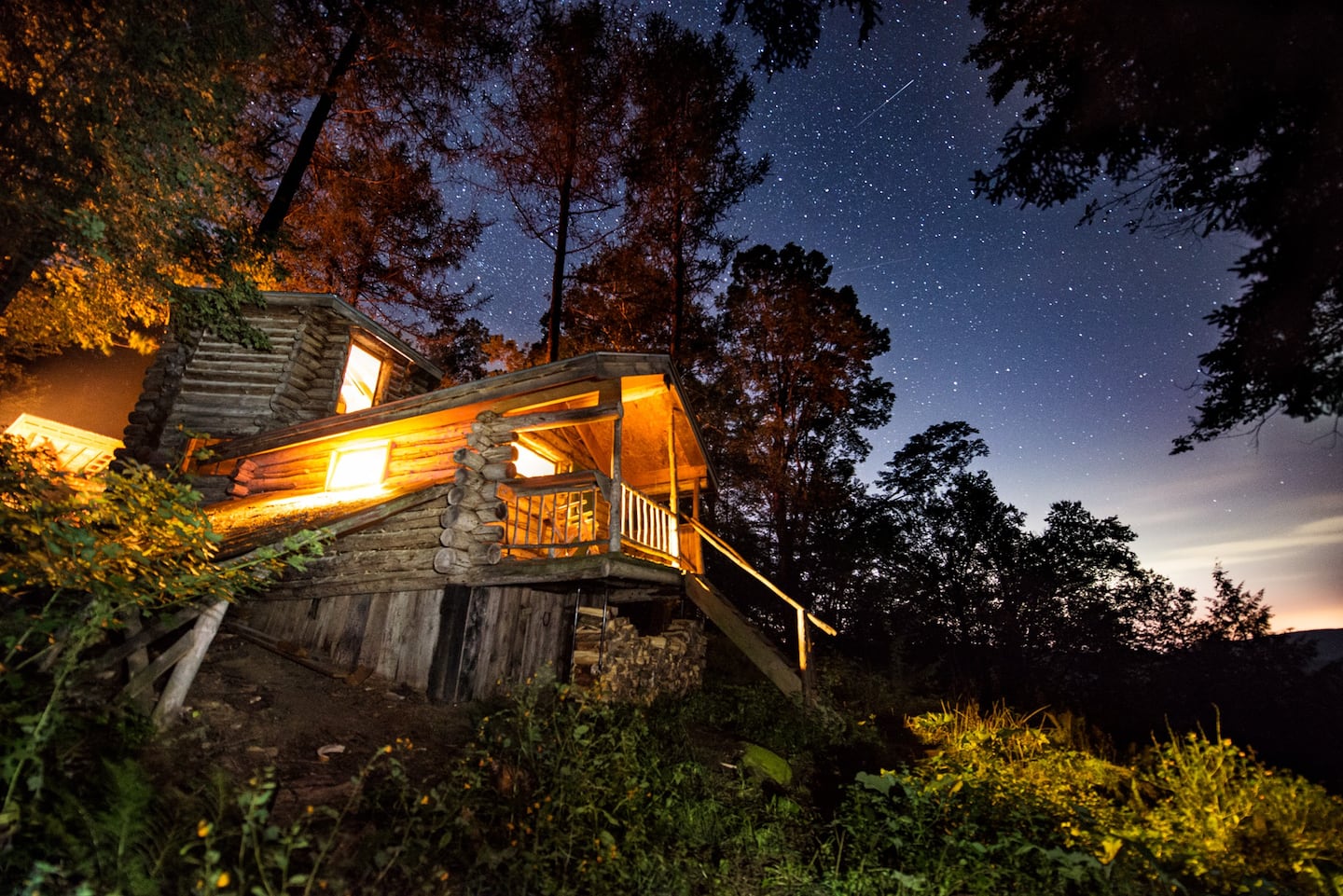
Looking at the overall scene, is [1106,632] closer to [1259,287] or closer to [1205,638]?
[1205,638]

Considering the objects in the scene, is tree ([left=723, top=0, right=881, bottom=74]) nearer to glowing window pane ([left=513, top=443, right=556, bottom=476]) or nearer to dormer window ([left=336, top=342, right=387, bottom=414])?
glowing window pane ([left=513, top=443, right=556, bottom=476])

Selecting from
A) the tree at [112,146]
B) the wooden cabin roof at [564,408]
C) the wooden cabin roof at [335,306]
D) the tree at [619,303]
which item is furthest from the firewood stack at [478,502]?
the tree at [619,303]

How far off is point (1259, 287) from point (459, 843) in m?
11.3

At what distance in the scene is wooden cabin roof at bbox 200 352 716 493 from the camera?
8008mm

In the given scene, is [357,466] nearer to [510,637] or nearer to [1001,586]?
[510,637]

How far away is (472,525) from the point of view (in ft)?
25.8

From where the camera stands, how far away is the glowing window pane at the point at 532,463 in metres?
11.3

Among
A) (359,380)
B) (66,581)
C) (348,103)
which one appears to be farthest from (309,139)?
(66,581)

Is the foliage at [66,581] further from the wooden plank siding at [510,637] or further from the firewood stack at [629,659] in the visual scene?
the firewood stack at [629,659]

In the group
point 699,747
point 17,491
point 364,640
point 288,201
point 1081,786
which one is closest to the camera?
point 17,491

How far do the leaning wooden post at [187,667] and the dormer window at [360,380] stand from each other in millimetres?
10466

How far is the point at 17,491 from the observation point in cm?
352

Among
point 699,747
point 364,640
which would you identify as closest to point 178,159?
point 364,640

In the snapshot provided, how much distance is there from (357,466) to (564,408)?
15.5 feet
